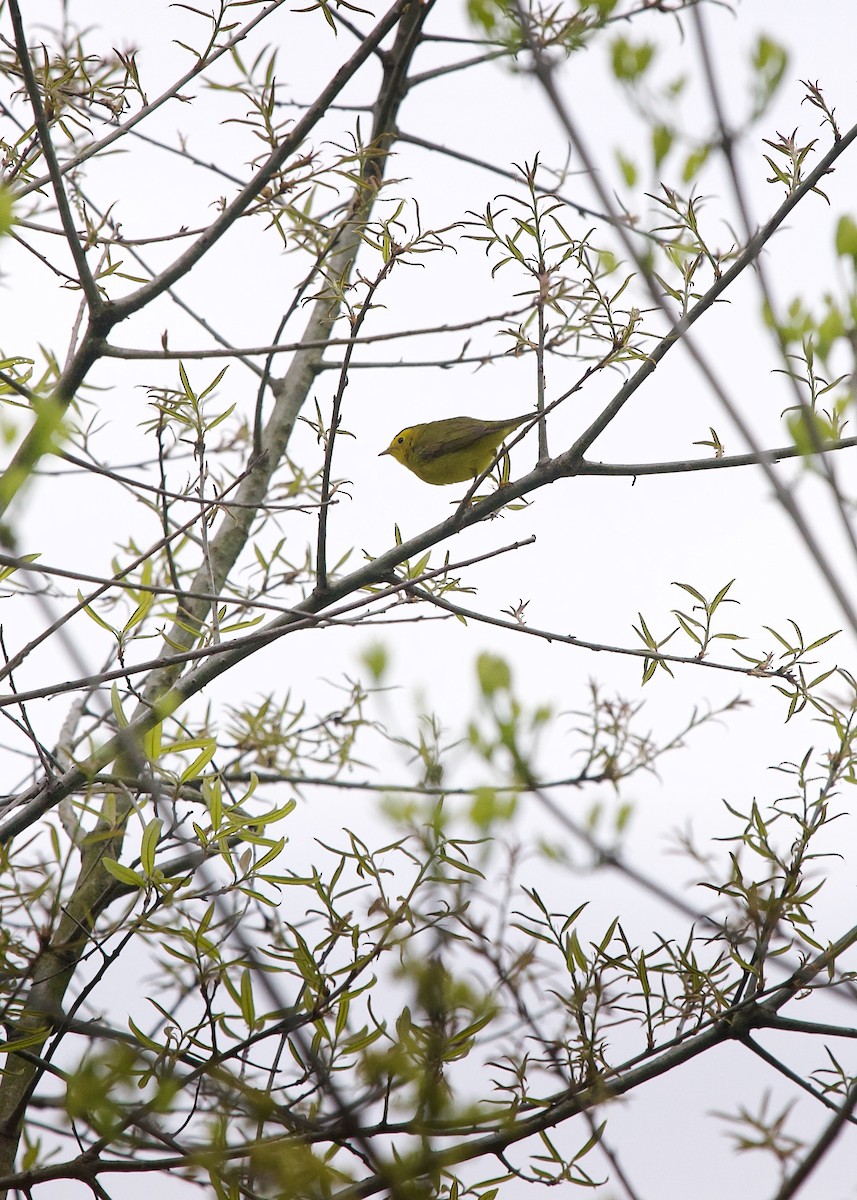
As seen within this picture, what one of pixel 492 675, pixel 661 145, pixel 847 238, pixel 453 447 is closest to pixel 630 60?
pixel 661 145

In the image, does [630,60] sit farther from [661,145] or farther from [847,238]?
[847,238]

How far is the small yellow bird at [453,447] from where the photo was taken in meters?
3.87

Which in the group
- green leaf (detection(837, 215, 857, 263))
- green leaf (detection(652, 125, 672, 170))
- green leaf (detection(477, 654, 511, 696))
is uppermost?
green leaf (detection(652, 125, 672, 170))

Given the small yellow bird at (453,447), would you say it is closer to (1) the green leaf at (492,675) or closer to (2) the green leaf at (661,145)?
(2) the green leaf at (661,145)

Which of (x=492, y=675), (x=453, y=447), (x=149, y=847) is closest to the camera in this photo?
(x=492, y=675)

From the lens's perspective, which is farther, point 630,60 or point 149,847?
point 149,847

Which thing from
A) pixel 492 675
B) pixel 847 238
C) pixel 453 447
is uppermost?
pixel 453 447

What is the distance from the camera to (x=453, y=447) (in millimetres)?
3914

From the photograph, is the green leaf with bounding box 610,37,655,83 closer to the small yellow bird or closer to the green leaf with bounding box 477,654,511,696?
the green leaf with bounding box 477,654,511,696

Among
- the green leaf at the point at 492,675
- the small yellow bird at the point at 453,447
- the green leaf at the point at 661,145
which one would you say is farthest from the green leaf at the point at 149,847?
the small yellow bird at the point at 453,447

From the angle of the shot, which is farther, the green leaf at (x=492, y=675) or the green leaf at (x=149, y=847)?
the green leaf at (x=149, y=847)

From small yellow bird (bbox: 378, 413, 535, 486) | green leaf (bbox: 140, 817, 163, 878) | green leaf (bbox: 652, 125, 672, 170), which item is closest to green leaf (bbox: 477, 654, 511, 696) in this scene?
green leaf (bbox: 652, 125, 672, 170)

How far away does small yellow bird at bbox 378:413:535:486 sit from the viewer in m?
3.87

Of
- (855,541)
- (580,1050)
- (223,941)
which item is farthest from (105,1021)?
(855,541)
